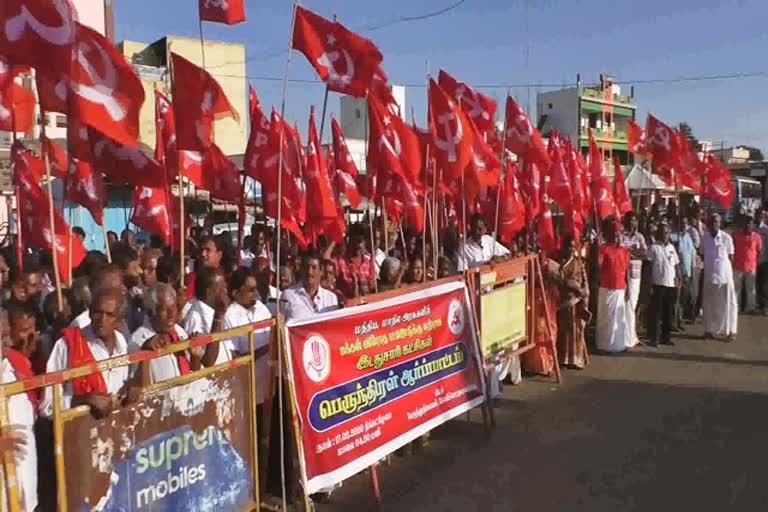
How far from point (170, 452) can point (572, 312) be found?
20.6 ft

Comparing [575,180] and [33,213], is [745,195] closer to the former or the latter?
[575,180]

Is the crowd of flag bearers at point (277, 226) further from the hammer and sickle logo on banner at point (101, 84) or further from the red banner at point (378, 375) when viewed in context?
the red banner at point (378, 375)

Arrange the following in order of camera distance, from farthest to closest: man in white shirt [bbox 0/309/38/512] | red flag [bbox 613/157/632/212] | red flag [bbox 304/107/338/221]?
red flag [bbox 613/157/632/212]
red flag [bbox 304/107/338/221]
man in white shirt [bbox 0/309/38/512]

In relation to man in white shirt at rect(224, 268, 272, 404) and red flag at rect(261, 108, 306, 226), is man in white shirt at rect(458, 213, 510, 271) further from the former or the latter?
man in white shirt at rect(224, 268, 272, 404)

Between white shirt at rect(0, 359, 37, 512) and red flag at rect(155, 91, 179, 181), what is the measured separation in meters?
2.87

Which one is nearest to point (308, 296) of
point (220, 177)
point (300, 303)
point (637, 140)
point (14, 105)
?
point (300, 303)

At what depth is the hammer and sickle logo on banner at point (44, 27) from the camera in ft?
11.5

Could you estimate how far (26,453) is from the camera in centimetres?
282

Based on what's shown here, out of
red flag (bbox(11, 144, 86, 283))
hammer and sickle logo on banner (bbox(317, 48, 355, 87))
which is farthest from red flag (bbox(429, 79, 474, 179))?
red flag (bbox(11, 144, 86, 283))

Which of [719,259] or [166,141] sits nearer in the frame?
[166,141]

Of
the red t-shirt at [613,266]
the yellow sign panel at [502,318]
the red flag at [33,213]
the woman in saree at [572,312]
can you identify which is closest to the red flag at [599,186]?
the red t-shirt at [613,266]

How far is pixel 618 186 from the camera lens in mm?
11789

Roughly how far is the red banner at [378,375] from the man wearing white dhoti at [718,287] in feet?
19.9

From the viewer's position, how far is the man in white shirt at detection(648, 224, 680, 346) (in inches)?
380
